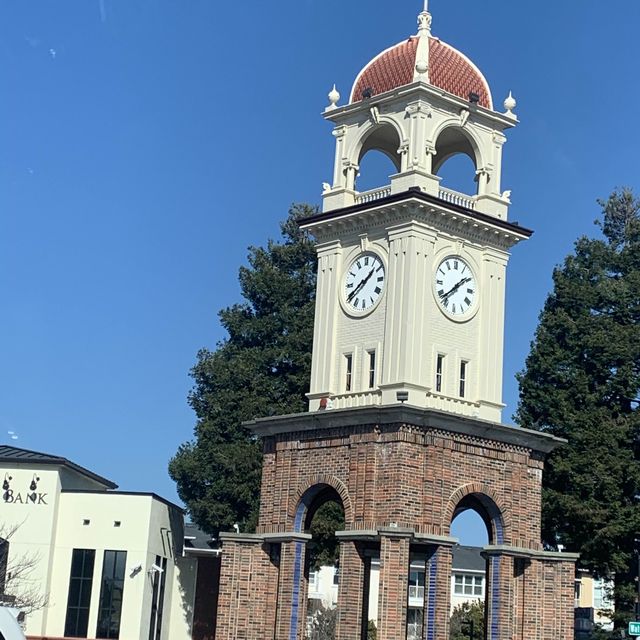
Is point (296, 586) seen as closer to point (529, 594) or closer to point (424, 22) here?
point (529, 594)

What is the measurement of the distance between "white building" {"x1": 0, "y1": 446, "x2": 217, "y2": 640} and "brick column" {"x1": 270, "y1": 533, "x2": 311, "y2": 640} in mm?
→ 11574

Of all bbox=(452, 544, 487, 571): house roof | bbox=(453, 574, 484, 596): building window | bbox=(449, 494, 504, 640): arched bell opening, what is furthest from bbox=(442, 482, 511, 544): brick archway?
bbox=(453, 574, 484, 596): building window

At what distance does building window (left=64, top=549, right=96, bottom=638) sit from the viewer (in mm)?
48938

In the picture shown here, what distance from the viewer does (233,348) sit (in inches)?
2255

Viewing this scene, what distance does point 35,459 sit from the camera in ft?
160

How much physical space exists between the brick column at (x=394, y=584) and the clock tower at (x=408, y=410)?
5 centimetres

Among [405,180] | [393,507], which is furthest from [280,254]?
[393,507]

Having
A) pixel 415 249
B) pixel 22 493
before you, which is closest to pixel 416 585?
pixel 22 493

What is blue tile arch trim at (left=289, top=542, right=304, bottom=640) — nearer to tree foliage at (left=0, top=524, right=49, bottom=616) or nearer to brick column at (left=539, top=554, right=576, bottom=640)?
brick column at (left=539, top=554, right=576, bottom=640)

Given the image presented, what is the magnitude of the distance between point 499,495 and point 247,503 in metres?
16.6

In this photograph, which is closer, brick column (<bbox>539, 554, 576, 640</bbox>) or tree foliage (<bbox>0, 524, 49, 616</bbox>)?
brick column (<bbox>539, 554, 576, 640</bbox>)

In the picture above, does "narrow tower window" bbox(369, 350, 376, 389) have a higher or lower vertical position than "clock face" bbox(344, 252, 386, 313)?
lower

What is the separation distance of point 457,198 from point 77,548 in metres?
19.4

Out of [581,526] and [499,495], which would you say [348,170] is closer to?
[499,495]
